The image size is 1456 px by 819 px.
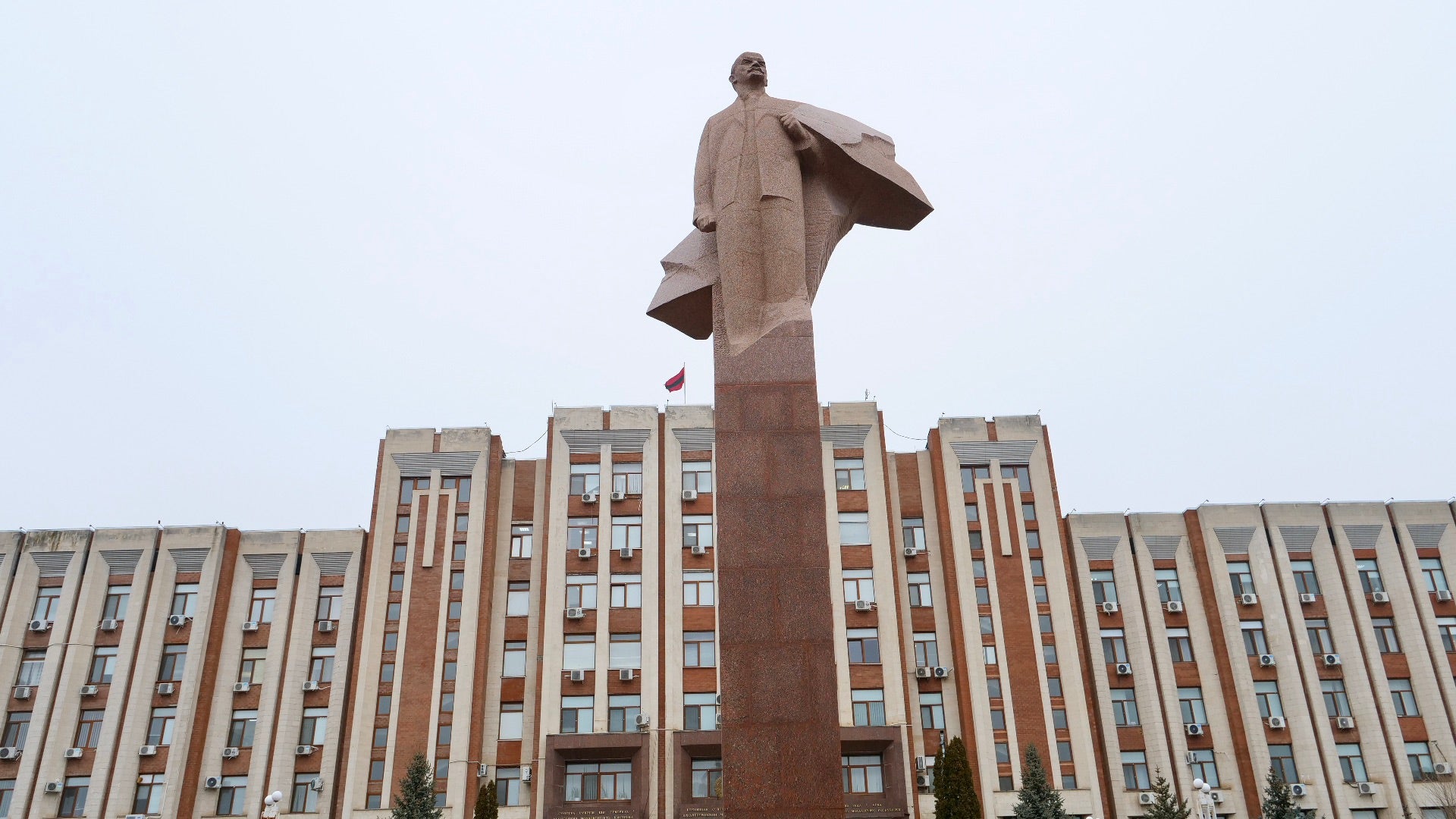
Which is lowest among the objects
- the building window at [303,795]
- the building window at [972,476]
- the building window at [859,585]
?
the building window at [303,795]

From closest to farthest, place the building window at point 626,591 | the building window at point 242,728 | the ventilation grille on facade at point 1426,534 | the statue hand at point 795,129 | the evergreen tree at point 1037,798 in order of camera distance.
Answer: the statue hand at point 795,129
the evergreen tree at point 1037,798
the building window at point 242,728
the building window at point 626,591
the ventilation grille on facade at point 1426,534

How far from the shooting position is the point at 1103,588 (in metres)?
30.1

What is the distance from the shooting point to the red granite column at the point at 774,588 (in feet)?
25.4

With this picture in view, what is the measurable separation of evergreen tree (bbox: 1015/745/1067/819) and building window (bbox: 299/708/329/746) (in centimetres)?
1654

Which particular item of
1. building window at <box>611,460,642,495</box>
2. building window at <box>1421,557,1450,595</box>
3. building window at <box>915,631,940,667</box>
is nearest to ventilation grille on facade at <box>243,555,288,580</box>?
building window at <box>611,460,642,495</box>

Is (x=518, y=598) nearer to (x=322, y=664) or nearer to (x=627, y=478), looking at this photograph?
(x=627, y=478)

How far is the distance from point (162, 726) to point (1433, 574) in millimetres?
32947

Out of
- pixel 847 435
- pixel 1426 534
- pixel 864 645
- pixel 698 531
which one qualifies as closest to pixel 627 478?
pixel 698 531

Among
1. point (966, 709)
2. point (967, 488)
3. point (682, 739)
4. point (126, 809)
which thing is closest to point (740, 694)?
point (682, 739)

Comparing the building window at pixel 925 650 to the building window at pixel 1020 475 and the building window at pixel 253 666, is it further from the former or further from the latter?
the building window at pixel 253 666

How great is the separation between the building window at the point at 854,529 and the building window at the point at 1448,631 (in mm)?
14952

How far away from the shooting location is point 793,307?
922cm

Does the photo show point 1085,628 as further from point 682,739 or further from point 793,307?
point 793,307

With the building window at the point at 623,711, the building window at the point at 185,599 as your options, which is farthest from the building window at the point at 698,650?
the building window at the point at 185,599
